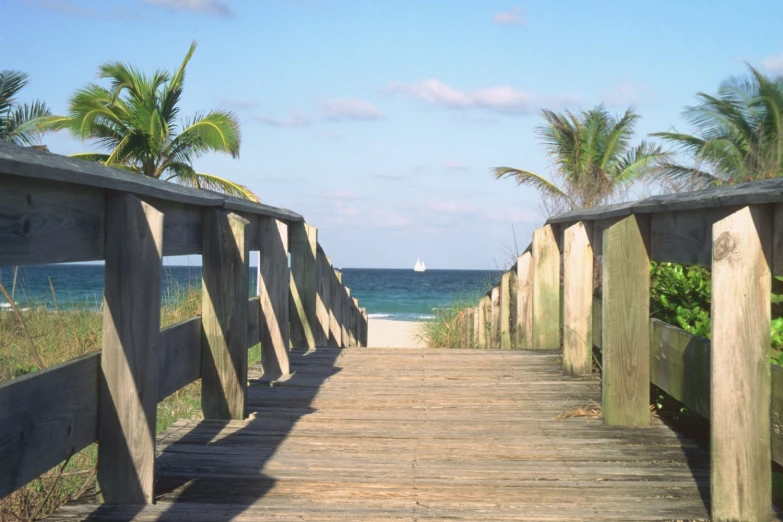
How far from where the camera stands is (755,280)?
109 inches

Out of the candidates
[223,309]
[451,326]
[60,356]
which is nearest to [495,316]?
[451,326]

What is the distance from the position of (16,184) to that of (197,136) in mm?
22673

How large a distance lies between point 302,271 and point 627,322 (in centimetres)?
361

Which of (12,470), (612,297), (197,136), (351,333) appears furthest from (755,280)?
(197,136)

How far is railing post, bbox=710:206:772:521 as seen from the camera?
9.09 ft

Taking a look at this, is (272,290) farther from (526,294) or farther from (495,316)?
(495,316)

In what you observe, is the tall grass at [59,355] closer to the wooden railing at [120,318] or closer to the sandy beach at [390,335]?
the wooden railing at [120,318]

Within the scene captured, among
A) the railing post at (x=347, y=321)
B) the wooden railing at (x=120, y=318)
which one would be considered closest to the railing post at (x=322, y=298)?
the railing post at (x=347, y=321)

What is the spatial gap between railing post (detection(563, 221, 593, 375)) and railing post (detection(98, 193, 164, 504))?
3329 millimetres

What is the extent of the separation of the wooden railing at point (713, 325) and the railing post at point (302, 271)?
95.4 inches

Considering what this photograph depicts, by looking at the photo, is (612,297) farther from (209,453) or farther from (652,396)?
(209,453)

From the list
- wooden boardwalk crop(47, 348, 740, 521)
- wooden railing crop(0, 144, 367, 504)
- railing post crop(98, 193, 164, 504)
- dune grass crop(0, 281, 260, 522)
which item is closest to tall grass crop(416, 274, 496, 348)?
dune grass crop(0, 281, 260, 522)

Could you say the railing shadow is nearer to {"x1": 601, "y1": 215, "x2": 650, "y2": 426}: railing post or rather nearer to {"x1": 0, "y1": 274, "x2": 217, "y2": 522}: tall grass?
{"x1": 0, "y1": 274, "x2": 217, "y2": 522}: tall grass

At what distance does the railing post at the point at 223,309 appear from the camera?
162 inches
